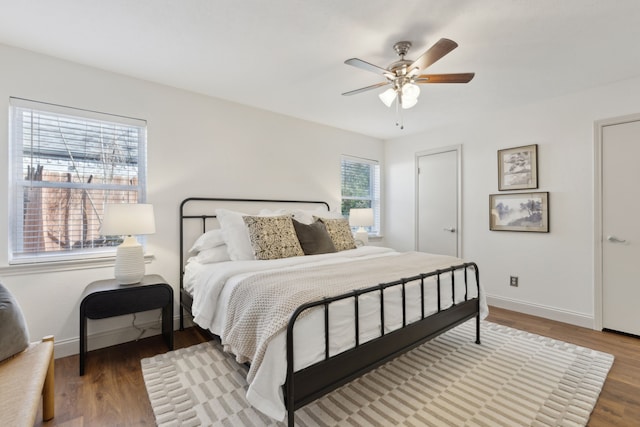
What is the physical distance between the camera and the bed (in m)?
1.41

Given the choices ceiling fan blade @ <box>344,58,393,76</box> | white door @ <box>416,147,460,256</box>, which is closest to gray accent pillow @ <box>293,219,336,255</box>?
ceiling fan blade @ <box>344,58,393,76</box>

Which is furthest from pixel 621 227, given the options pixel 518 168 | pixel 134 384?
pixel 134 384

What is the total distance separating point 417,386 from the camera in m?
1.98

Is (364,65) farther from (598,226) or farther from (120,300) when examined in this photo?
(598,226)

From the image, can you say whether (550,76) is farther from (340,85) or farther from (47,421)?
(47,421)

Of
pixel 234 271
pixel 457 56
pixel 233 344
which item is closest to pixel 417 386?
pixel 233 344

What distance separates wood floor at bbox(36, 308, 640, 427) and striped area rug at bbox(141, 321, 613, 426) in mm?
72

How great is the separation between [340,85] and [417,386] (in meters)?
2.64

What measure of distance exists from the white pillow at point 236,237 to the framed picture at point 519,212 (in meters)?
3.04

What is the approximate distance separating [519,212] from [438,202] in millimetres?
1041

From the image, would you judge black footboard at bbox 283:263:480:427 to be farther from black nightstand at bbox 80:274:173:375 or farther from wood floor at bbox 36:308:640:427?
black nightstand at bbox 80:274:173:375

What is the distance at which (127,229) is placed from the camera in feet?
7.51

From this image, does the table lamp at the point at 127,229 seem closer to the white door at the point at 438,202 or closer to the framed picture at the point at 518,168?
the white door at the point at 438,202

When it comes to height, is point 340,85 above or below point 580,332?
above
